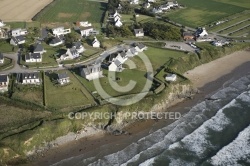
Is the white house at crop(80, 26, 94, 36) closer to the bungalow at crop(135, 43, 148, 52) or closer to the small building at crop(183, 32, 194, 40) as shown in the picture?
the bungalow at crop(135, 43, 148, 52)

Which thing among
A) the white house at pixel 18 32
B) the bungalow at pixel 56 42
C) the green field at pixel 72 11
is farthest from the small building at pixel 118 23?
the white house at pixel 18 32

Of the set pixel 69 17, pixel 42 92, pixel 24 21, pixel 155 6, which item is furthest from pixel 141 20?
pixel 42 92

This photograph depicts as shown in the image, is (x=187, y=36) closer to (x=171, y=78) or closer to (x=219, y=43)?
(x=219, y=43)

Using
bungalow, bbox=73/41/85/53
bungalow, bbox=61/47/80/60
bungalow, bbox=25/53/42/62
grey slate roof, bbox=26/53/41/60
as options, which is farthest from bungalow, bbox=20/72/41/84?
bungalow, bbox=73/41/85/53

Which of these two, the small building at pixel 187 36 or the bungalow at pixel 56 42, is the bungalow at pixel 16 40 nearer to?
the bungalow at pixel 56 42

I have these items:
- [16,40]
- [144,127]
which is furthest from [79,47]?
[144,127]

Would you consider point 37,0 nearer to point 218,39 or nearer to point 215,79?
point 218,39
